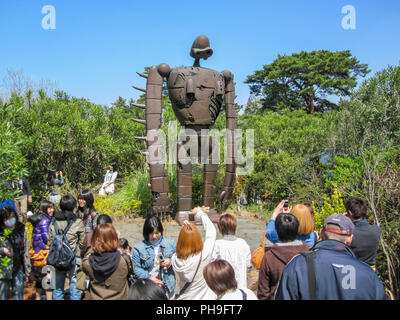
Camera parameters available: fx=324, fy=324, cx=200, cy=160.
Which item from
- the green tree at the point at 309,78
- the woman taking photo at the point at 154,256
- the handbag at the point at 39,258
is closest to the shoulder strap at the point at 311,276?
the woman taking photo at the point at 154,256

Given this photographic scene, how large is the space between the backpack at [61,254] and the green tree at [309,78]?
1994cm

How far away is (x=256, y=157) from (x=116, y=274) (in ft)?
22.4

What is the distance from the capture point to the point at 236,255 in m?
2.69

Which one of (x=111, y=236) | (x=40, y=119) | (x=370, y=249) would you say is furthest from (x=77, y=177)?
(x=370, y=249)

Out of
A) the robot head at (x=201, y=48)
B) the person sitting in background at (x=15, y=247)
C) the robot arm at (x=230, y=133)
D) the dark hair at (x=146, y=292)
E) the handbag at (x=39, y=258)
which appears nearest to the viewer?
the dark hair at (x=146, y=292)

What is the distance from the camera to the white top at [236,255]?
2676mm

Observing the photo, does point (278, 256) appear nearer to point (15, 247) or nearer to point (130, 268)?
point (130, 268)

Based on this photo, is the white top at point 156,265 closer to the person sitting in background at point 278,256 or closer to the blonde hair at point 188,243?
the blonde hair at point 188,243

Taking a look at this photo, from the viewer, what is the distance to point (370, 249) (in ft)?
9.11

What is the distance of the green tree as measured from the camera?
829 inches

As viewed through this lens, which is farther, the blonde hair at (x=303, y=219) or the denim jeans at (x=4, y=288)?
the denim jeans at (x=4, y=288)

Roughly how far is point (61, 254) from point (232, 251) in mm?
1624

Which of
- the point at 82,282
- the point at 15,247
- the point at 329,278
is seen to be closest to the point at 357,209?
the point at 329,278
